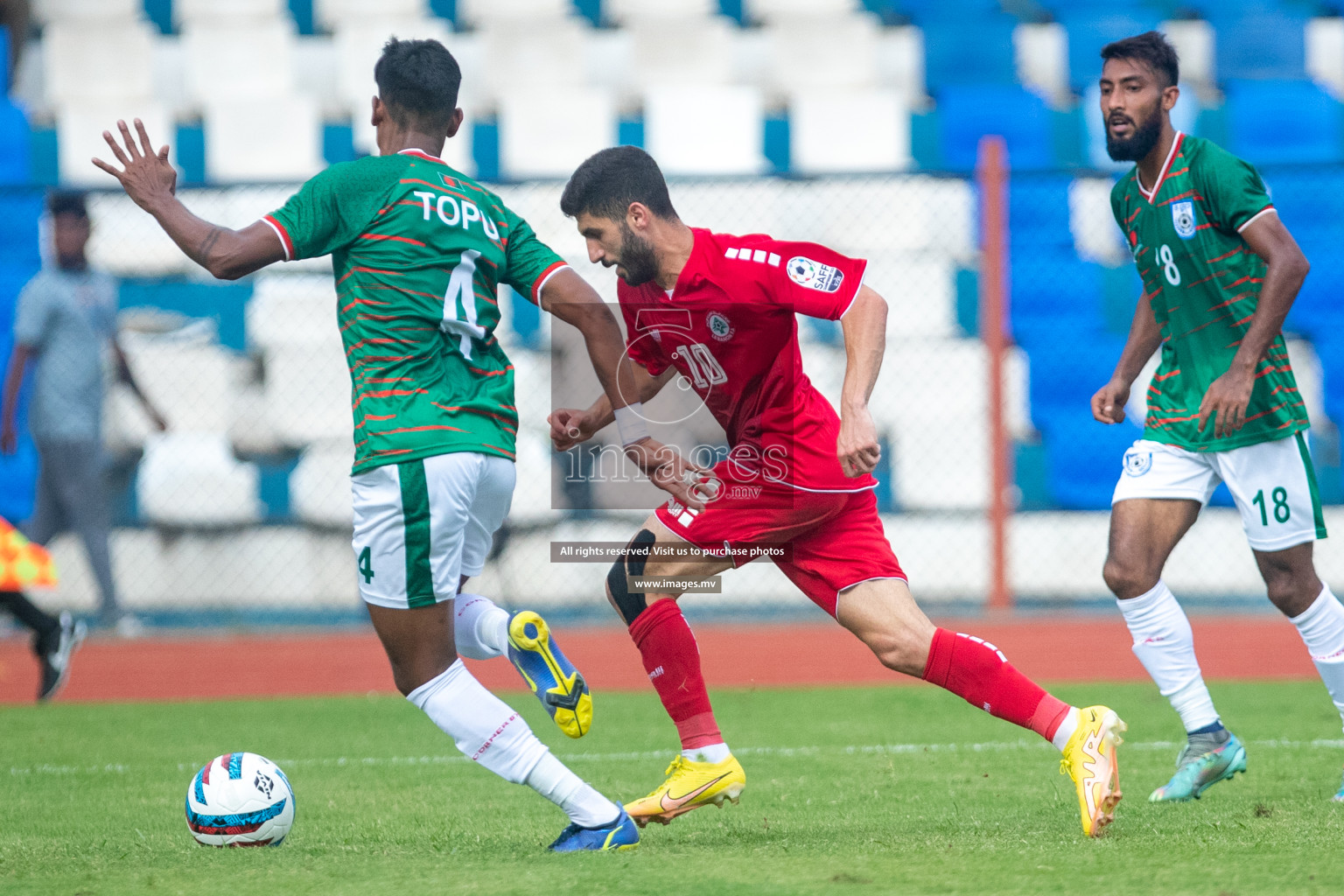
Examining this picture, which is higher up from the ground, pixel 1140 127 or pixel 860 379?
pixel 1140 127

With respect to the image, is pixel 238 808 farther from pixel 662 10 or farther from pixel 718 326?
pixel 662 10

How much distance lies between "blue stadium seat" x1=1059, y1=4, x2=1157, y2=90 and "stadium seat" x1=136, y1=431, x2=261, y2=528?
7713 millimetres

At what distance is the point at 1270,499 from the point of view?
430 centimetres

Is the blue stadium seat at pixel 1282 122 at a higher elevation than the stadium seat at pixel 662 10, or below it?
below

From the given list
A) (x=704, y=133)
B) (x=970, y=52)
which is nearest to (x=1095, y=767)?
(x=704, y=133)

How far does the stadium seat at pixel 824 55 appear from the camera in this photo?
505 inches

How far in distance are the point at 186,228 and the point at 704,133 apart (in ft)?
29.5

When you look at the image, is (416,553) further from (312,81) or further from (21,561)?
(312,81)

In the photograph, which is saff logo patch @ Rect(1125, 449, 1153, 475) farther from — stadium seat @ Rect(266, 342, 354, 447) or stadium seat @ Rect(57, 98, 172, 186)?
stadium seat @ Rect(57, 98, 172, 186)

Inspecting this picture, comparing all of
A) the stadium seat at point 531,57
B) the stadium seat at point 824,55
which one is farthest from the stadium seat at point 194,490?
the stadium seat at point 824,55

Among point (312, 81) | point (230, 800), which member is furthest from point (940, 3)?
point (230, 800)

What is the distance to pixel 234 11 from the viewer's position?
43.0ft

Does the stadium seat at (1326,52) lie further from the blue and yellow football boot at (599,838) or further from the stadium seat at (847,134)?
the blue and yellow football boot at (599,838)

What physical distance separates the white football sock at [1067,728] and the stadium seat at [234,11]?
11418 mm
